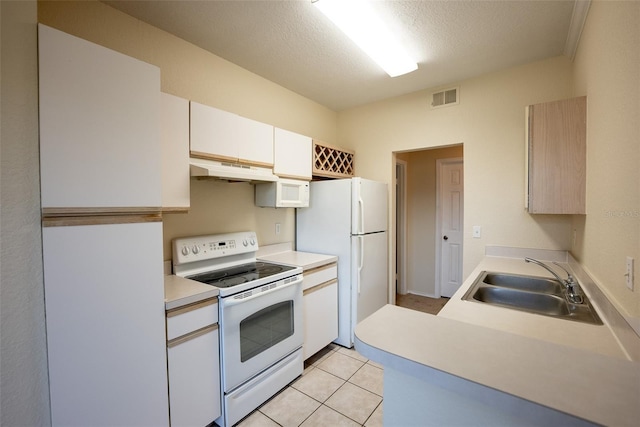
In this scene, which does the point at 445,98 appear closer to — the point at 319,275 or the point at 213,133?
the point at 319,275

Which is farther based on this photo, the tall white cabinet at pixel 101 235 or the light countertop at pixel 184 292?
the light countertop at pixel 184 292

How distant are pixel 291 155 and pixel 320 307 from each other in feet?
4.65

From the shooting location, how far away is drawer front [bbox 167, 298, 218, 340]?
1521 mm

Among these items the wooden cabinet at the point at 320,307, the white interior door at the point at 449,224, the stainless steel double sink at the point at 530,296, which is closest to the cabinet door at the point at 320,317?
the wooden cabinet at the point at 320,307

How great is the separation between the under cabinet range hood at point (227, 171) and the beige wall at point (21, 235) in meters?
0.83

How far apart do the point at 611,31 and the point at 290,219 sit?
2.59 meters

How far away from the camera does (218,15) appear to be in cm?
186

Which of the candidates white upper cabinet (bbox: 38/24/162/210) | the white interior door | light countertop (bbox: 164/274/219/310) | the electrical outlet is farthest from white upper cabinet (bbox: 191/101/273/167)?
the white interior door

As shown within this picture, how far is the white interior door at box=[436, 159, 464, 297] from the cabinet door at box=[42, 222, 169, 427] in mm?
3686

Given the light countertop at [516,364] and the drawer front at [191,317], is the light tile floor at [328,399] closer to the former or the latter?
the drawer front at [191,317]

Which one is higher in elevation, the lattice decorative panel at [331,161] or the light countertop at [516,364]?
the lattice decorative panel at [331,161]

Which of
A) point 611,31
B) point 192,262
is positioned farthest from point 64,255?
point 611,31

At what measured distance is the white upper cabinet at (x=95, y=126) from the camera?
1.15m

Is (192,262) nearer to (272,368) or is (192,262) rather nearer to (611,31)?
(272,368)
